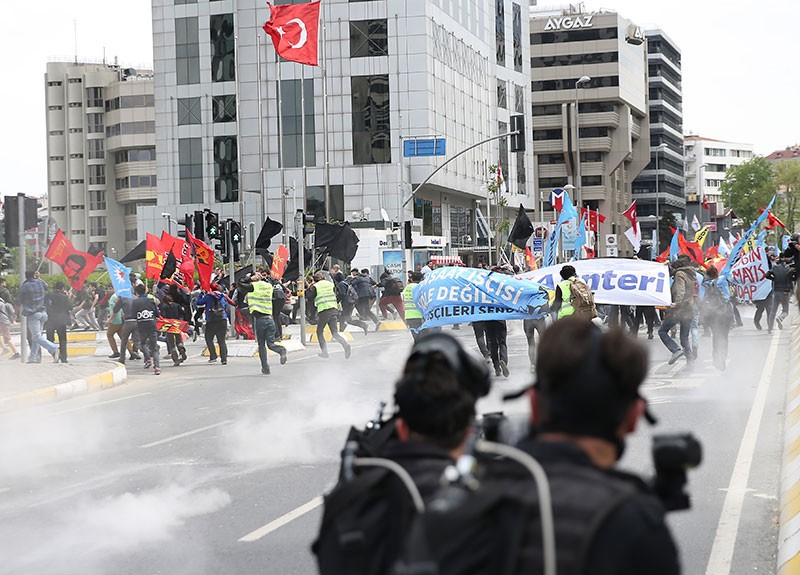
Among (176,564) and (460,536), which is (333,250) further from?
(460,536)

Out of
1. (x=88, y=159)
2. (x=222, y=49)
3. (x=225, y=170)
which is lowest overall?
(x=225, y=170)

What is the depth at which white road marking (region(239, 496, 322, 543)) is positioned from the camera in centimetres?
751

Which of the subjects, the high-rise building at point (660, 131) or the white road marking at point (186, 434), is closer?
the white road marking at point (186, 434)

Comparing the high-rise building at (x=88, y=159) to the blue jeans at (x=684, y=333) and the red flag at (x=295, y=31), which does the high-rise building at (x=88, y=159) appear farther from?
the blue jeans at (x=684, y=333)

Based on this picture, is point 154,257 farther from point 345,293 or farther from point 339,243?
point 339,243

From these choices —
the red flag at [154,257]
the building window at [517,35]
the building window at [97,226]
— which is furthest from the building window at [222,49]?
the building window at [97,226]

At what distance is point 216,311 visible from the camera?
2284 centimetres

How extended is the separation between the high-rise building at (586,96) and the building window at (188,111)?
50281 mm

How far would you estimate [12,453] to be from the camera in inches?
461

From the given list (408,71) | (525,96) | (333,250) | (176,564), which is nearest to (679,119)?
(525,96)

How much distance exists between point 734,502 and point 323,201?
6182 cm

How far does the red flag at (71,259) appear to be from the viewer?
27.8 m

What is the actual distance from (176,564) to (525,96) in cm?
8631

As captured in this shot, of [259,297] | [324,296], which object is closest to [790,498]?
[259,297]
